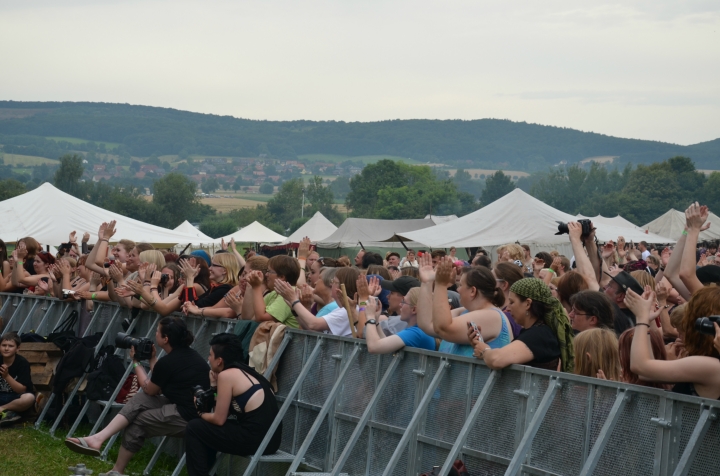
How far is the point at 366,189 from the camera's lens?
156m

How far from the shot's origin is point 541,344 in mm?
5348

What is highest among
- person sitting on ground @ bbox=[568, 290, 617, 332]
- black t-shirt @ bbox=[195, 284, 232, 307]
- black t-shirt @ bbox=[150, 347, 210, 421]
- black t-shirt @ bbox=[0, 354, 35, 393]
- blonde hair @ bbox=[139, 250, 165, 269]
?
person sitting on ground @ bbox=[568, 290, 617, 332]

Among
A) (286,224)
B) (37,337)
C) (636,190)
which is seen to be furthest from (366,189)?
(37,337)

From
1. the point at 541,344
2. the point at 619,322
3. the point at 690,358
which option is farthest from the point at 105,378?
the point at 690,358

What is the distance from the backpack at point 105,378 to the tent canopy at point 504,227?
1231cm

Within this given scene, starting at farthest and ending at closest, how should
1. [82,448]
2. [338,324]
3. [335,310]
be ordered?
[82,448] < [335,310] < [338,324]

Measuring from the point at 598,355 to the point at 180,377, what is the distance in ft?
15.3

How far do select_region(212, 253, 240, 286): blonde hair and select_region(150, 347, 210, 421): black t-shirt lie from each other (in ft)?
3.98

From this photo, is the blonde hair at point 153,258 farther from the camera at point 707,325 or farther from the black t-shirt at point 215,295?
the camera at point 707,325

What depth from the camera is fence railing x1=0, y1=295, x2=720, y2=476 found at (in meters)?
4.32

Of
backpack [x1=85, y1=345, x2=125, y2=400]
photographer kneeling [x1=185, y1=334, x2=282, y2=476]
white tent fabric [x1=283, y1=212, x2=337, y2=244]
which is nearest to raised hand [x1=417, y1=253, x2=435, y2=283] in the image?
photographer kneeling [x1=185, y1=334, x2=282, y2=476]

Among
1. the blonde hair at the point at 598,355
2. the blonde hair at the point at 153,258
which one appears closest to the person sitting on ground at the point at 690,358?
the blonde hair at the point at 598,355

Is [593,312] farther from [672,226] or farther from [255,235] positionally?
[255,235]

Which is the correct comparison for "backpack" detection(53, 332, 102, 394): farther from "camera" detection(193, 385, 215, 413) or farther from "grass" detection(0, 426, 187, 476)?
"camera" detection(193, 385, 215, 413)
